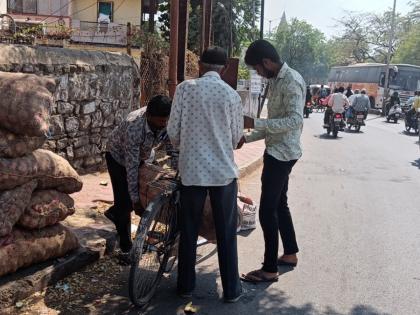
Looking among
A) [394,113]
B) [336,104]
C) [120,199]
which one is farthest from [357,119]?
[120,199]

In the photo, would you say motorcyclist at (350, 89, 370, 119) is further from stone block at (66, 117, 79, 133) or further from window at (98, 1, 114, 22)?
window at (98, 1, 114, 22)

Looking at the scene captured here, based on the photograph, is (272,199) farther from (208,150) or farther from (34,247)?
(34,247)

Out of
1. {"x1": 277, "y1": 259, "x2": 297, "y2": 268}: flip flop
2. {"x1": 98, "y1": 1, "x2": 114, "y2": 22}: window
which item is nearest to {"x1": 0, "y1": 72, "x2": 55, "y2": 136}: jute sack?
{"x1": 277, "y1": 259, "x2": 297, "y2": 268}: flip flop

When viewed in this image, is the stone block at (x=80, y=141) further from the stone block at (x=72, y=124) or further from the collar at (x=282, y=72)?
the collar at (x=282, y=72)

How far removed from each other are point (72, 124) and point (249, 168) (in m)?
3.77

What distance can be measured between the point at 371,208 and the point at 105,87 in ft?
13.8

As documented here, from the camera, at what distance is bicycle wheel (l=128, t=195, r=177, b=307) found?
3.49 metres

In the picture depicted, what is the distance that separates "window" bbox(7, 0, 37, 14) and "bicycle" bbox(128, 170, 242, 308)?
3052 centimetres

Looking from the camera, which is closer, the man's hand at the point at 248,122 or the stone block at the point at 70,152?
the man's hand at the point at 248,122

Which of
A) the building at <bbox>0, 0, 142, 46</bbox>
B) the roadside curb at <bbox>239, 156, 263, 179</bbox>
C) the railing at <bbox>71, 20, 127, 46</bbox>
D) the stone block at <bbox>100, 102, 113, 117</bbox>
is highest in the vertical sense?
the building at <bbox>0, 0, 142, 46</bbox>

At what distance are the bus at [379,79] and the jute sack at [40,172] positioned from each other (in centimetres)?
2798

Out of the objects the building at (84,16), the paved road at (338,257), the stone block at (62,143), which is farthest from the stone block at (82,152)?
the building at (84,16)

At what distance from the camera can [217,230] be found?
3.83m

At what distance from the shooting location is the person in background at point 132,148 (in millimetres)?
3885
